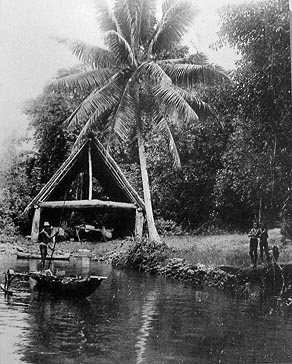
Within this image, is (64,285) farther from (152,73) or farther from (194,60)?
(194,60)

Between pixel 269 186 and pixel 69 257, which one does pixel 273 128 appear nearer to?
pixel 269 186

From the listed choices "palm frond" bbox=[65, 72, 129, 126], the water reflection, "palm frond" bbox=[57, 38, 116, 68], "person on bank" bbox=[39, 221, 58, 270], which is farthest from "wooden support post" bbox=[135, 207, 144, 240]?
"palm frond" bbox=[57, 38, 116, 68]

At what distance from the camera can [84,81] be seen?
9.25 ft

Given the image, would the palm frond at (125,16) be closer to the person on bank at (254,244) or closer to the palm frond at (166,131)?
the palm frond at (166,131)

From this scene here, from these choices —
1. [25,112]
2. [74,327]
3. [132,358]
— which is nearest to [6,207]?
[25,112]

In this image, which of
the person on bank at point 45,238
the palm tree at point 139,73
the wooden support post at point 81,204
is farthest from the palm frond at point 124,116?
the person on bank at point 45,238

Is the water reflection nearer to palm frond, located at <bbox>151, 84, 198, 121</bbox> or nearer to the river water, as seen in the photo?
the river water

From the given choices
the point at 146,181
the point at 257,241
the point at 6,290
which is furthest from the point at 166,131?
the point at 6,290

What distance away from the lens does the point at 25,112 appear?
2.65 meters

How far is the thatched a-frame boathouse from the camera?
8.89 ft

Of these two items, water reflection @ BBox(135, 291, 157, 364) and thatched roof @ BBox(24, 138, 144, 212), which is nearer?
water reflection @ BBox(135, 291, 157, 364)

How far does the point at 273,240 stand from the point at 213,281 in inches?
15.7

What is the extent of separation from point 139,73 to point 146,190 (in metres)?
0.61

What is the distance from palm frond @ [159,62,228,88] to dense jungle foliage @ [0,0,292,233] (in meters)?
0.06
